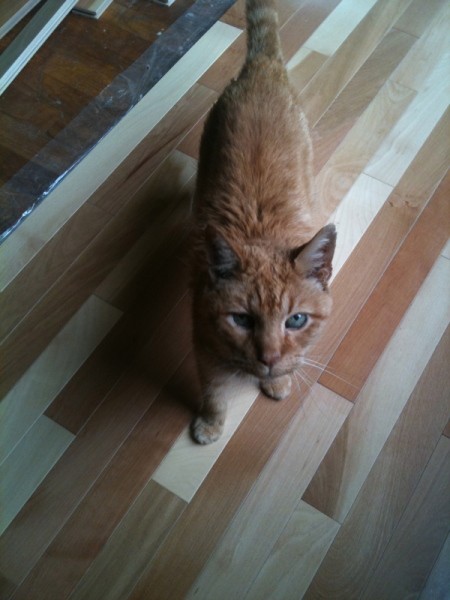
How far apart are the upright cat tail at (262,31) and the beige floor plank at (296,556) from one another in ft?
5.43

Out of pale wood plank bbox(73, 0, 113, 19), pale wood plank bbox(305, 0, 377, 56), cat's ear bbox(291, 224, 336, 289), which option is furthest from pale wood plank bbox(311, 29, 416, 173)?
pale wood plank bbox(73, 0, 113, 19)

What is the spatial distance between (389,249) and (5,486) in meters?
1.71

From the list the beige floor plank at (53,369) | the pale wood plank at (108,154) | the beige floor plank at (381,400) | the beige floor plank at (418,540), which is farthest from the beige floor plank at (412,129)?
the beige floor plank at (53,369)

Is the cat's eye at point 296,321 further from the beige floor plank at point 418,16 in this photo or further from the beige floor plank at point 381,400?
the beige floor plank at point 418,16

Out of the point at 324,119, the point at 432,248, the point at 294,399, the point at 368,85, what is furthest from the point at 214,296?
the point at 368,85

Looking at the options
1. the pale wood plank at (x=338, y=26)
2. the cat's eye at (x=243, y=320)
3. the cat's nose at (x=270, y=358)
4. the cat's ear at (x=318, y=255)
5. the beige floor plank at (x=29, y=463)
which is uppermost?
the pale wood plank at (x=338, y=26)

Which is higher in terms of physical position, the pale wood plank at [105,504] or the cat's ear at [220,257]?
the cat's ear at [220,257]

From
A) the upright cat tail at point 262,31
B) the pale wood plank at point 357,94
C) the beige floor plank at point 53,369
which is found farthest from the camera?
the pale wood plank at point 357,94

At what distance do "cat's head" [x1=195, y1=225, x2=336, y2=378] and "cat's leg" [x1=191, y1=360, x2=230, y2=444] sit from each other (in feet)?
0.62

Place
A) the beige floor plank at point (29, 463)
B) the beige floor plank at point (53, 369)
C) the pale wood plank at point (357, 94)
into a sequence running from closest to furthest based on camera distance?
the beige floor plank at point (29, 463), the beige floor plank at point (53, 369), the pale wood plank at point (357, 94)

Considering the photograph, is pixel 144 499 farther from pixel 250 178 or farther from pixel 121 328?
pixel 250 178

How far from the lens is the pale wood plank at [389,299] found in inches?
66.6

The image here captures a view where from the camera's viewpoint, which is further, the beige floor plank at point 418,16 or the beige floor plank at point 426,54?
the beige floor plank at point 418,16

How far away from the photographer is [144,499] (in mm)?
1508
